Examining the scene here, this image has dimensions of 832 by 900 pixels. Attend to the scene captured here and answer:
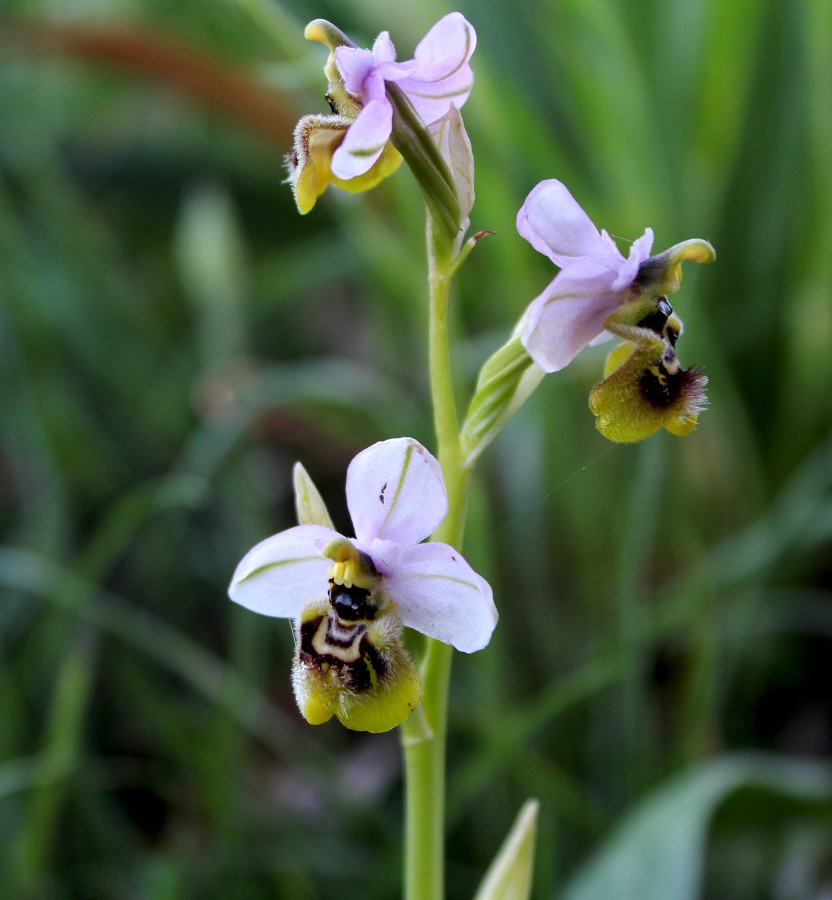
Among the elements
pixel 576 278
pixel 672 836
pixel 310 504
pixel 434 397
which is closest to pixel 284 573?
pixel 310 504

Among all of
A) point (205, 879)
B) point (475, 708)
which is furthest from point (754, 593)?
point (205, 879)

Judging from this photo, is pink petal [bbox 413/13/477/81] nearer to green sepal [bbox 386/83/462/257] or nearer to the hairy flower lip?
green sepal [bbox 386/83/462/257]

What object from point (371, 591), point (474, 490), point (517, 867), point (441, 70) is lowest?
point (517, 867)

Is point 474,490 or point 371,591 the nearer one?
point 371,591

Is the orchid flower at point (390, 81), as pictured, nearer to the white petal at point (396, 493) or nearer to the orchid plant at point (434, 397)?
the orchid plant at point (434, 397)

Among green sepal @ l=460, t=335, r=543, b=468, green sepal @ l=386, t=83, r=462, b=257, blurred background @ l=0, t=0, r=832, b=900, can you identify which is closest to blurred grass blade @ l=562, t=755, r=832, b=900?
blurred background @ l=0, t=0, r=832, b=900

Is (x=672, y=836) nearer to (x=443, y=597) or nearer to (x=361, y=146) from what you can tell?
(x=443, y=597)
